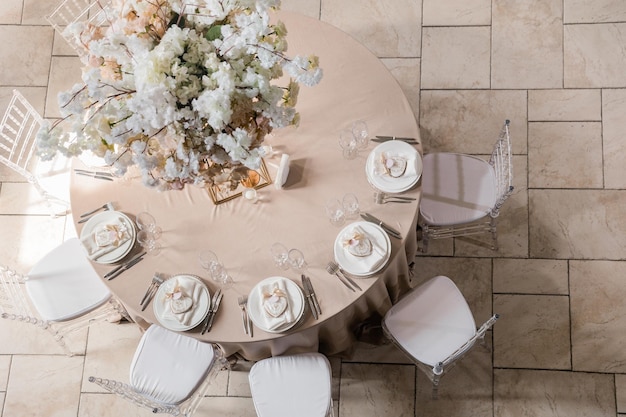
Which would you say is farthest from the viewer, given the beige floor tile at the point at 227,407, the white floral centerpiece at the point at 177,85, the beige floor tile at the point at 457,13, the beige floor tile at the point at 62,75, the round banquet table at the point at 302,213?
the beige floor tile at the point at 62,75

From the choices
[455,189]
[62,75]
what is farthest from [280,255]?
[62,75]

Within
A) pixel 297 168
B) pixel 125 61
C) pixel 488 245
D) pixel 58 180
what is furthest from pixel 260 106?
pixel 58 180

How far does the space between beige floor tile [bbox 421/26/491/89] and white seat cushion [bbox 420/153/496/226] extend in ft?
2.96

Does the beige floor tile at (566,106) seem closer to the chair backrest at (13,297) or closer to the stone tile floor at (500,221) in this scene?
the stone tile floor at (500,221)

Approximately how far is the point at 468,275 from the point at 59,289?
2.46 meters

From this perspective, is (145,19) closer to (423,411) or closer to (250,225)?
(250,225)

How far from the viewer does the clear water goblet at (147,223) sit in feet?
10.4

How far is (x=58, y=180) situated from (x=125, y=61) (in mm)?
2342

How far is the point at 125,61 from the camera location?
2379 millimetres

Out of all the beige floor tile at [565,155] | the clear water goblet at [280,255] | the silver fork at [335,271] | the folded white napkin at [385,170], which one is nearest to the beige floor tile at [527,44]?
the beige floor tile at [565,155]

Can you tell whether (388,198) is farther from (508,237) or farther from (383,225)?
(508,237)

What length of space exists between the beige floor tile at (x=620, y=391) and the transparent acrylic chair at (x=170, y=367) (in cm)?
233

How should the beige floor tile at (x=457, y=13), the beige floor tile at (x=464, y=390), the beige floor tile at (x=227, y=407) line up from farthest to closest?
the beige floor tile at (x=457, y=13), the beige floor tile at (x=227, y=407), the beige floor tile at (x=464, y=390)

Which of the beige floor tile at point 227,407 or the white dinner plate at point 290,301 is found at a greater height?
the white dinner plate at point 290,301
